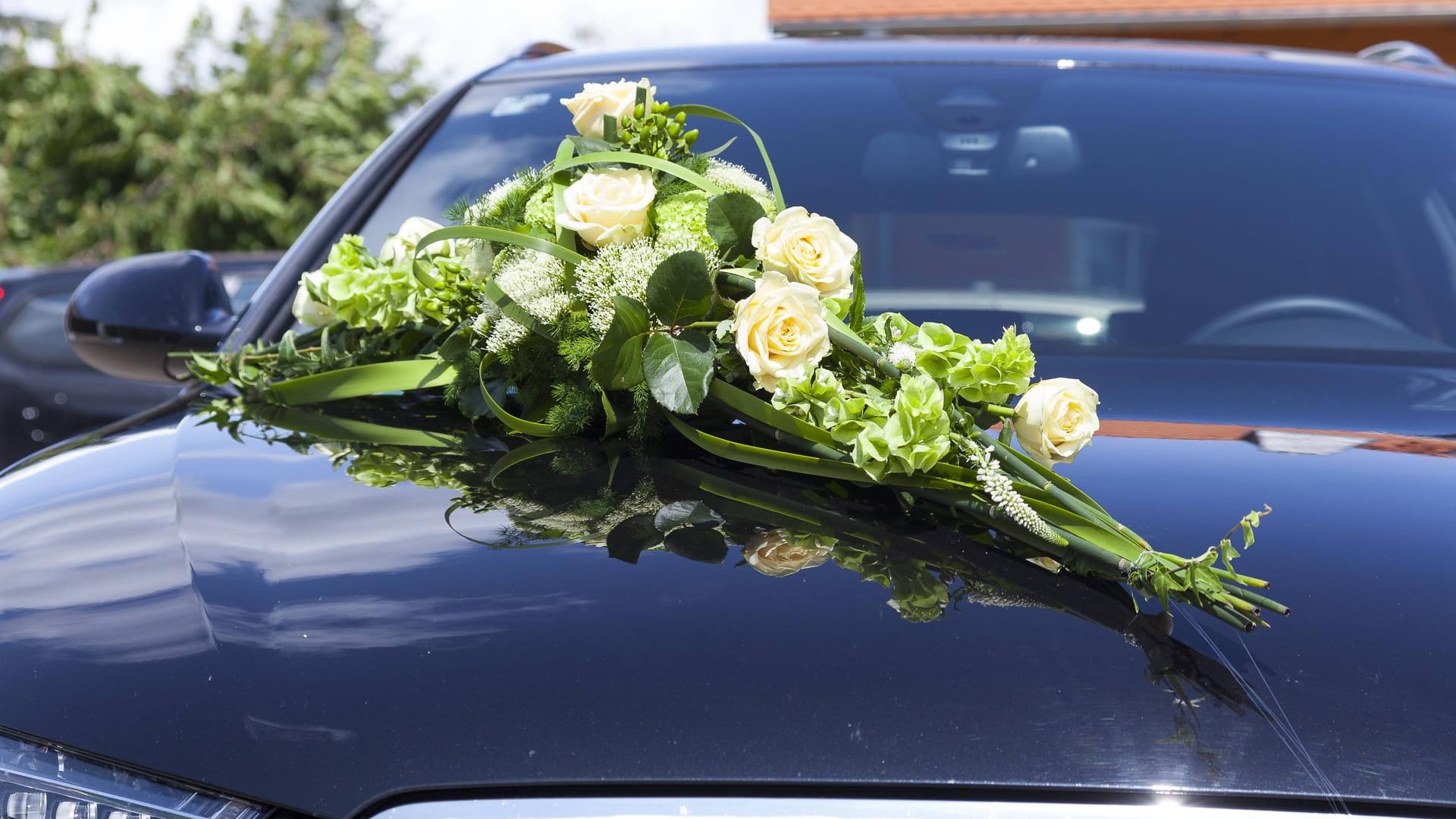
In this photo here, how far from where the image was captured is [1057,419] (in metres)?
1.36

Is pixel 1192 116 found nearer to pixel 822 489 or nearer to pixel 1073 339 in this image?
pixel 1073 339

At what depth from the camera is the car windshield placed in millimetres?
2234

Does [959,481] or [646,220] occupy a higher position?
[646,220]

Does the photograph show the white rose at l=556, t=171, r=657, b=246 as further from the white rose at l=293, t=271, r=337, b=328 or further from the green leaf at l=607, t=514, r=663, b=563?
the white rose at l=293, t=271, r=337, b=328

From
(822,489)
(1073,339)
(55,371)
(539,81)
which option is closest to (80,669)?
(822,489)

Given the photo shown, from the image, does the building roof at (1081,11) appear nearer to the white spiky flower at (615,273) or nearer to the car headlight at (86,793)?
the white spiky flower at (615,273)

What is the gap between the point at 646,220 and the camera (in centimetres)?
164

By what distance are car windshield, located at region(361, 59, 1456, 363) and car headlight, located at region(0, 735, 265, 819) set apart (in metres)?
1.27

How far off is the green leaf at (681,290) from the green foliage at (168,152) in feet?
37.2

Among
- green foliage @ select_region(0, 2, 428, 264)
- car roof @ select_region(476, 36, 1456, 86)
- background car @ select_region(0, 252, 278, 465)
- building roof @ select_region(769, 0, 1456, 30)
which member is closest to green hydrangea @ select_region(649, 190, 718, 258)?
car roof @ select_region(476, 36, 1456, 86)

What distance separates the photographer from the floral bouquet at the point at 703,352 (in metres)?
1.35

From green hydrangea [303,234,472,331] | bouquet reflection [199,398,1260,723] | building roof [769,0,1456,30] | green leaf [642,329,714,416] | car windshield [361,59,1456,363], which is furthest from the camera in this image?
building roof [769,0,1456,30]

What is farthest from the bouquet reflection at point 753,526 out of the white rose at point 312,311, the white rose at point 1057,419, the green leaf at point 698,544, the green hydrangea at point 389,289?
the white rose at point 312,311

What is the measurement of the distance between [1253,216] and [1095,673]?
1.42 m
